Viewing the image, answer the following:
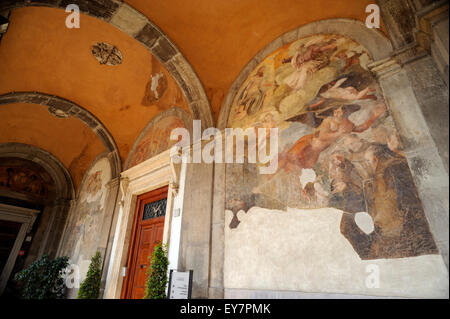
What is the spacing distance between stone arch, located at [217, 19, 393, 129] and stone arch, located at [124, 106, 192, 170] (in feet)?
2.68

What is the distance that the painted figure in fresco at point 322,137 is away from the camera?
2703 millimetres

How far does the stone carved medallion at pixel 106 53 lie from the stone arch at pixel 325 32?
7.55 feet

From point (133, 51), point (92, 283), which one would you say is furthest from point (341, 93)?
point (92, 283)

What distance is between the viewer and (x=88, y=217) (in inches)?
281

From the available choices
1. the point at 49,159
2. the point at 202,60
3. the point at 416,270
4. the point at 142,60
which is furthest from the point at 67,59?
the point at 416,270

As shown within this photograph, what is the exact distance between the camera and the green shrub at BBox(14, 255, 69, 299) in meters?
5.85

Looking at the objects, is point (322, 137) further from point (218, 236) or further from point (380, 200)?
point (218, 236)

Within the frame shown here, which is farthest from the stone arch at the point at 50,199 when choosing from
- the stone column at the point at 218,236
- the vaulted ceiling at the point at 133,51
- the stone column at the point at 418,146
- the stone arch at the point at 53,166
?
the stone column at the point at 418,146

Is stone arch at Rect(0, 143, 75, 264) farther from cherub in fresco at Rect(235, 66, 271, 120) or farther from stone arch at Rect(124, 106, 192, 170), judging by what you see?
cherub in fresco at Rect(235, 66, 271, 120)

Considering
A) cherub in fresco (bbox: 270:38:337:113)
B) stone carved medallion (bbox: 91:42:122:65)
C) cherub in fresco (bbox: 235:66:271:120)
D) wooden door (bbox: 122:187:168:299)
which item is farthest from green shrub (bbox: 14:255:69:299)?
cherub in fresco (bbox: 270:38:337:113)

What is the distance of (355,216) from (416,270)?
0.61 m

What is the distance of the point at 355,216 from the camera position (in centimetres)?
247

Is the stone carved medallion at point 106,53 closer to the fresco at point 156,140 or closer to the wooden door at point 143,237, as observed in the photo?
the fresco at point 156,140
